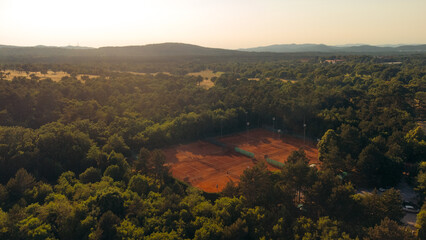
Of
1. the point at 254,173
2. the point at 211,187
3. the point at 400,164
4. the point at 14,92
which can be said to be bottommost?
the point at 211,187

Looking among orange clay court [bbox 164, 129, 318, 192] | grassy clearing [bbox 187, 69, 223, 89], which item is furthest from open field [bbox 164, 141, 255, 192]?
grassy clearing [bbox 187, 69, 223, 89]

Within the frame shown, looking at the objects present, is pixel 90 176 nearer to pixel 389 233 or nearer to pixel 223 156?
pixel 223 156

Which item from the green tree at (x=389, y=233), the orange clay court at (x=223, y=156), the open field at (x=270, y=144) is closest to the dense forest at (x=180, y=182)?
the green tree at (x=389, y=233)

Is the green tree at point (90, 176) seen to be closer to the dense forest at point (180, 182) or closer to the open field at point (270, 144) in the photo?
the dense forest at point (180, 182)

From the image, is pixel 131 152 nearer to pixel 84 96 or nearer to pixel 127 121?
pixel 127 121

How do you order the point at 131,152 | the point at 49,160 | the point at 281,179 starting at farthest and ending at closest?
the point at 131,152 < the point at 49,160 < the point at 281,179

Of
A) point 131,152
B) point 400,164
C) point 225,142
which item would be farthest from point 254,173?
point 225,142

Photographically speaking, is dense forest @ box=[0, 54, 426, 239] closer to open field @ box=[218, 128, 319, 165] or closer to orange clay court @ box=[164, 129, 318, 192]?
open field @ box=[218, 128, 319, 165]

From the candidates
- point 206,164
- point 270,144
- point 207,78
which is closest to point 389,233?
point 206,164
